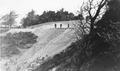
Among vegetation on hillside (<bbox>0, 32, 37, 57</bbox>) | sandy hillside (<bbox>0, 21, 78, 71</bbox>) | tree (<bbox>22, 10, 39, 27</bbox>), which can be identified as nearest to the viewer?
sandy hillside (<bbox>0, 21, 78, 71</bbox>)

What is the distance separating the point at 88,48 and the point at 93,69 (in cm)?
314

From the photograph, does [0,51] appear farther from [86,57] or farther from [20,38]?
[86,57]

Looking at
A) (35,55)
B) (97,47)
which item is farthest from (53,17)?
(97,47)

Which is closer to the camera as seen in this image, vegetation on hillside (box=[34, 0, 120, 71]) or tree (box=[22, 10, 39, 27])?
vegetation on hillside (box=[34, 0, 120, 71])

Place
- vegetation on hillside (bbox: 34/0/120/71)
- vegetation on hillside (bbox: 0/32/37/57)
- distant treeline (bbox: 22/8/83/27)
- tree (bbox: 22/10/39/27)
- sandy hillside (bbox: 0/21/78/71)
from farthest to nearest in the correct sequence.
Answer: tree (bbox: 22/10/39/27) → distant treeline (bbox: 22/8/83/27) → vegetation on hillside (bbox: 0/32/37/57) → sandy hillside (bbox: 0/21/78/71) → vegetation on hillside (bbox: 34/0/120/71)

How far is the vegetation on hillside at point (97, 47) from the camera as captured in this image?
2059 cm

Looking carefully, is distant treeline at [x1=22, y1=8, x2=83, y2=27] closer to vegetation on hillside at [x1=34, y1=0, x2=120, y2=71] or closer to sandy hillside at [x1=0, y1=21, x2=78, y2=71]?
sandy hillside at [x1=0, y1=21, x2=78, y2=71]

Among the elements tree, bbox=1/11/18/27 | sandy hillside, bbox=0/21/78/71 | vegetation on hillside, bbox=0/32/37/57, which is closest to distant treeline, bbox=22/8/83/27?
tree, bbox=1/11/18/27

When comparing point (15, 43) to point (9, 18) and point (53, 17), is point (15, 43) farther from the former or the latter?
point (9, 18)

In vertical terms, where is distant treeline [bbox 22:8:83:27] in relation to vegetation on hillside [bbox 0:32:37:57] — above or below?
above

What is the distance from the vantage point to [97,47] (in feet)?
75.1

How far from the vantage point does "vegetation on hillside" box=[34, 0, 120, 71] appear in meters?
20.6

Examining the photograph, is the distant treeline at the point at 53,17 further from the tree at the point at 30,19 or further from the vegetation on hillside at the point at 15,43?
the vegetation on hillside at the point at 15,43

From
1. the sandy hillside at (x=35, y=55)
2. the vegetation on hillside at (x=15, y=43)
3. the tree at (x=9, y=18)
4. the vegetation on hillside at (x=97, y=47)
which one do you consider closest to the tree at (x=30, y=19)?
the tree at (x=9, y=18)
